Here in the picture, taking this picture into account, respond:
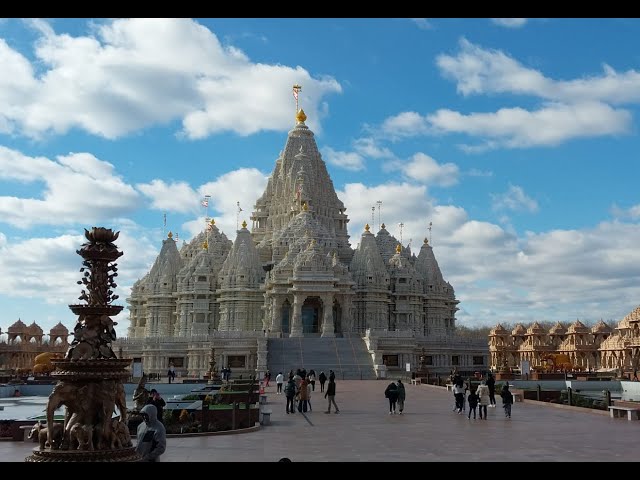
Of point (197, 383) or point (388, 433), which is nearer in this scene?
point (388, 433)

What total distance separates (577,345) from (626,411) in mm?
68647

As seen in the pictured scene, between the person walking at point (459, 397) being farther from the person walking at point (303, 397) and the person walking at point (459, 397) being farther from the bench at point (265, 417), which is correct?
the bench at point (265, 417)

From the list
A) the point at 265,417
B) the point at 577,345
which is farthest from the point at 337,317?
the point at 265,417

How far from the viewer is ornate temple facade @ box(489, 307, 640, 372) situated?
258 feet

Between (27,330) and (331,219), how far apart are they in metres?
38.6

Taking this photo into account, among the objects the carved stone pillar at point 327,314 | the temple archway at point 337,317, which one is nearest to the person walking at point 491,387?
the carved stone pillar at point 327,314

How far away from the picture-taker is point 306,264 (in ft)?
232

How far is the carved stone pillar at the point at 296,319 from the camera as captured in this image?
68438mm

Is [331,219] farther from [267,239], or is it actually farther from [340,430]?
[340,430]

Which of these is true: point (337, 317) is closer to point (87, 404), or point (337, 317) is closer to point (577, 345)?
point (577, 345)

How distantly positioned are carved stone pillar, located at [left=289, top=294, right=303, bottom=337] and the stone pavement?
39.6 meters

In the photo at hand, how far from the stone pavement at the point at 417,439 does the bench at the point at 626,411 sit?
0.47 m
